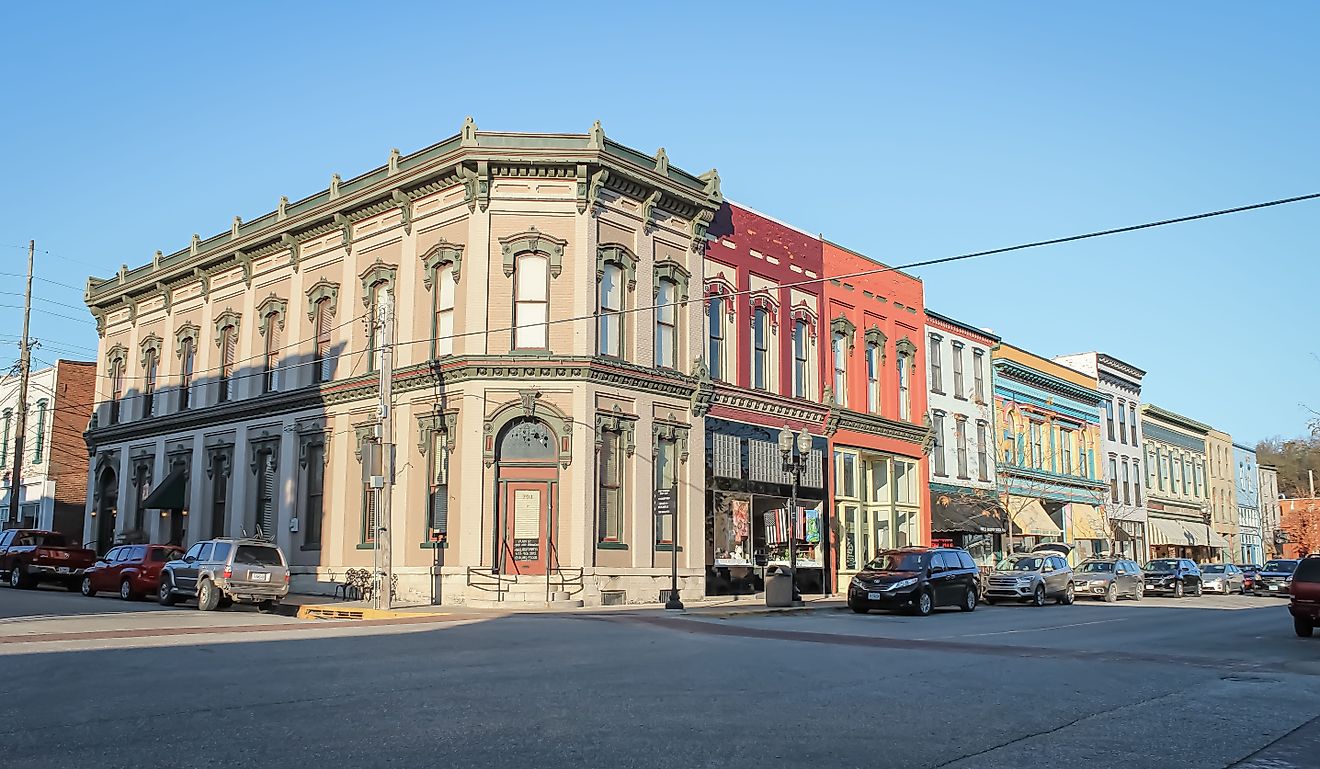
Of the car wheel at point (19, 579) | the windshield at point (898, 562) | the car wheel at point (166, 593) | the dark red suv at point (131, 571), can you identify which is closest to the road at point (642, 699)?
the windshield at point (898, 562)

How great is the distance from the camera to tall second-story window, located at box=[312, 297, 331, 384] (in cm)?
3425

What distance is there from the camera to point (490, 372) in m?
28.5

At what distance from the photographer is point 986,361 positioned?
48531 millimetres

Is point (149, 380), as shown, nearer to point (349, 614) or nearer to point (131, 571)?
point (131, 571)

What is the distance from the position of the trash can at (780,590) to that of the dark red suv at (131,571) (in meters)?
16.0

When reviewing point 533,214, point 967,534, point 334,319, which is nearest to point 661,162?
point 533,214

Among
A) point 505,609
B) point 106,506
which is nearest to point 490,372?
point 505,609

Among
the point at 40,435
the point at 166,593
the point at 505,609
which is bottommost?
the point at 505,609

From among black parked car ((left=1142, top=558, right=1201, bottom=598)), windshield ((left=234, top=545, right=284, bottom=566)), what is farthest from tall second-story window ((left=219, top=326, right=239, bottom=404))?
black parked car ((left=1142, top=558, right=1201, bottom=598))

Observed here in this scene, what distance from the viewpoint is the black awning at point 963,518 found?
144ft

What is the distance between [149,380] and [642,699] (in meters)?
38.3

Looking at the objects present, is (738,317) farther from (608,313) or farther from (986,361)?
(986,361)

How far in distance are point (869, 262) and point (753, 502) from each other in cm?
1231

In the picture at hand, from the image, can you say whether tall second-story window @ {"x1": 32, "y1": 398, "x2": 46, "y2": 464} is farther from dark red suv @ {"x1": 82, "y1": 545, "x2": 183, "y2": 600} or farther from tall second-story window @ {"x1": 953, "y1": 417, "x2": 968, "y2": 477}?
tall second-story window @ {"x1": 953, "y1": 417, "x2": 968, "y2": 477}
